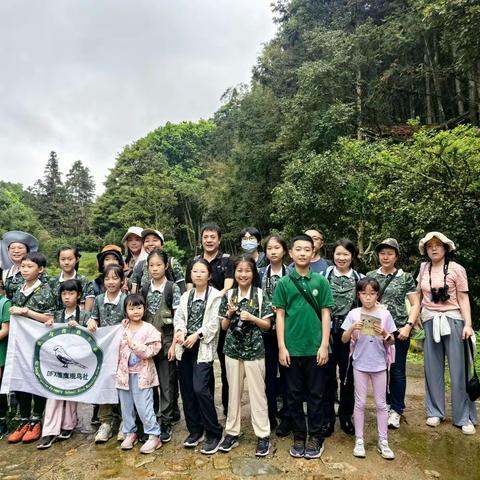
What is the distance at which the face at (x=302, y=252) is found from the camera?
11.9 feet

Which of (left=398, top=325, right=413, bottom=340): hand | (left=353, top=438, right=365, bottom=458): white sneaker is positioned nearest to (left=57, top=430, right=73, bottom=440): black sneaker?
(left=353, top=438, right=365, bottom=458): white sneaker

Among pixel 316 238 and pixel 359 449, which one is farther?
pixel 316 238

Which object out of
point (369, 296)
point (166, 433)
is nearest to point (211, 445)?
point (166, 433)

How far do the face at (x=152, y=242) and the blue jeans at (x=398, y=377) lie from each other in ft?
9.41

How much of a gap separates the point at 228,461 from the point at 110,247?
8.87ft

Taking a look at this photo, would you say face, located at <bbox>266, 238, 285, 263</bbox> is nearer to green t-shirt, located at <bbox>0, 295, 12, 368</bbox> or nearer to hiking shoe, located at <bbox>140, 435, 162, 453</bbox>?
hiking shoe, located at <bbox>140, 435, 162, 453</bbox>

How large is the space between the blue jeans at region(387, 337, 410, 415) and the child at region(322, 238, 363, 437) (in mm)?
463

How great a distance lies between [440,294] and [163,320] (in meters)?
2.89

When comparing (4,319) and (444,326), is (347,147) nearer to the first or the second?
(444,326)

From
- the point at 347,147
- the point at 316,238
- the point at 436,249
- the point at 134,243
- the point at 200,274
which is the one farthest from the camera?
the point at 347,147

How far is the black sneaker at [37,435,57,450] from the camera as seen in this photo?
3896 millimetres

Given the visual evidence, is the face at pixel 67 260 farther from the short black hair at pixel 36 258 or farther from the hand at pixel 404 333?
the hand at pixel 404 333

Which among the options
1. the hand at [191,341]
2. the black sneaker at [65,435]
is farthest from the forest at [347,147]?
the black sneaker at [65,435]

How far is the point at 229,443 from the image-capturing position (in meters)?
3.67
